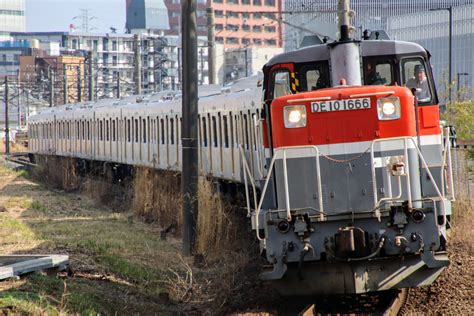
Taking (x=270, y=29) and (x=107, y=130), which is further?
(x=270, y=29)

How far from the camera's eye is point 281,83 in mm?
11281

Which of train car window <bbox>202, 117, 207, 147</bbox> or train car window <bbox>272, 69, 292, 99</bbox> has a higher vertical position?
train car window <bbox>202, 117, 207, 147</bbox>

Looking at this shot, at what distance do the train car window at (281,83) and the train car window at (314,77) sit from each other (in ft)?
0.57

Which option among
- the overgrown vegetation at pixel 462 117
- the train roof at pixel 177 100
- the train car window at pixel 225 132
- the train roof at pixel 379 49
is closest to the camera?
the train roof at pixel 379 49

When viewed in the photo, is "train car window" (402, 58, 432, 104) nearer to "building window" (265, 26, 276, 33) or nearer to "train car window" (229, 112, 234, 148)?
"train car window" (229, 112, 234, 148)

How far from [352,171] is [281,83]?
5.07 feet

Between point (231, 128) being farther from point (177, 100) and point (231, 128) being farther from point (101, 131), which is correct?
point (101, 131)

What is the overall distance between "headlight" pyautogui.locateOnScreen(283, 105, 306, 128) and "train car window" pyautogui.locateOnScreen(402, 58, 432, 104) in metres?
1.39

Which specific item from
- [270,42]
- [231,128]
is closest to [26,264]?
[231,128]

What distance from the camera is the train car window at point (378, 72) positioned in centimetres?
1103

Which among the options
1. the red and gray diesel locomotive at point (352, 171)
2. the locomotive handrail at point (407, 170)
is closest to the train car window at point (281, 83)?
the red and gray diesel locomotive at point (352, 171)

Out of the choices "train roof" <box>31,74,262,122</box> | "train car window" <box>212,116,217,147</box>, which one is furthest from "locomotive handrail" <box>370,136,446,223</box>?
"train car window" <box>212,116,217,147</box>

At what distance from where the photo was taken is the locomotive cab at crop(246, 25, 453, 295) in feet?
32.5

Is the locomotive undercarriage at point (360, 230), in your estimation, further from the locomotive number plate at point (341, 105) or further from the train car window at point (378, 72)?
the train car window at point (378, 72)
